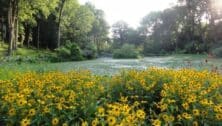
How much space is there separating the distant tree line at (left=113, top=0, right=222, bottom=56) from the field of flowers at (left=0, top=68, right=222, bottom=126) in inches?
1653

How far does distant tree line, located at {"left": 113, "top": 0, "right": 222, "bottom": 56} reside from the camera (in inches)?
2177

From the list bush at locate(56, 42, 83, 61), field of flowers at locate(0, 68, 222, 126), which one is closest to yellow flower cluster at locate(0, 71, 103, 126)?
field of flowers at locate(0, 68, 222, 126)

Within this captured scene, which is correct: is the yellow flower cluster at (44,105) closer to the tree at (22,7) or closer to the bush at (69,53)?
the bush at (69,53)

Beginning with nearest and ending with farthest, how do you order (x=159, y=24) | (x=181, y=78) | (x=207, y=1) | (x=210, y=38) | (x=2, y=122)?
1. (x=2, y=122)
2. (x=181, y=78)
3. (x=210, y=38)
4. (x=207, y=1)
5. (x=159, y=24)

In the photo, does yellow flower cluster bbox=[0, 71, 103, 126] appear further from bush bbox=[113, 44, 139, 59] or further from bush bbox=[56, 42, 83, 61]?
bush bbox=[113, 44, 139, 59]

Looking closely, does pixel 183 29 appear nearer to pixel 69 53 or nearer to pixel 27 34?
pixel 27 34

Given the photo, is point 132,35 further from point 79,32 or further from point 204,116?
point 204,116

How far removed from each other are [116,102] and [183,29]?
2380 inches

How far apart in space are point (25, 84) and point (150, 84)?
1.94 metres

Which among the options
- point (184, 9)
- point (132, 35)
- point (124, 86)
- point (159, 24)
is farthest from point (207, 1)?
point (124, 86)

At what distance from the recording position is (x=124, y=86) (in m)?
6.60

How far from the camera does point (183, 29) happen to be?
6469cm

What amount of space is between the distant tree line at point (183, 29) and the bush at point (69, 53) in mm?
18093

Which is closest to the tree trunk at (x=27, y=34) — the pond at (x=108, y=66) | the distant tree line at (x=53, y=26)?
the distant tree line at (x=53, y=26)
